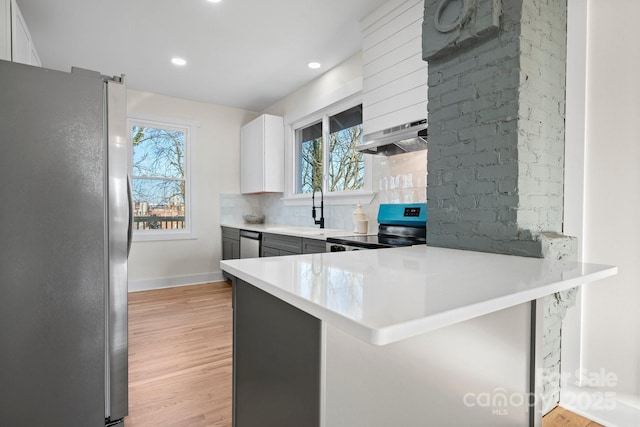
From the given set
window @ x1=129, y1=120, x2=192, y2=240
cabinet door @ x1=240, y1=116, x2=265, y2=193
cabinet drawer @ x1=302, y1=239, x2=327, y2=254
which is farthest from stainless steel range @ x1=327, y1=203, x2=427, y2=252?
window @ x1=129, y1=120, x2=192, y2=240

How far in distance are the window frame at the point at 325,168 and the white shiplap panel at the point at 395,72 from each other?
64cm

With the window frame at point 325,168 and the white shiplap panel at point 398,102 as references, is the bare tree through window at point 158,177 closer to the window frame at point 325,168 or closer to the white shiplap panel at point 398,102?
the window frame at point 325,168

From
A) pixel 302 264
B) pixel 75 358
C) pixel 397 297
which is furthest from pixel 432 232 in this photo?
pixel 75 358

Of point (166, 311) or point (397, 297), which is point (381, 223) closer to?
point (397, 297)

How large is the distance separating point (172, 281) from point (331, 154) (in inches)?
109

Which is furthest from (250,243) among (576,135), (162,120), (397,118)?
(576,135)

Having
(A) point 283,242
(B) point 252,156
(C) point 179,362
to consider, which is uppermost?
(B) point 252,156

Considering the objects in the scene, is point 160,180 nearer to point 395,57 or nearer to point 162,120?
point 162,120

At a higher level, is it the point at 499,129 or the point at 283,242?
the point at 499,129

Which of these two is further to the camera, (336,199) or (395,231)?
(336,199)

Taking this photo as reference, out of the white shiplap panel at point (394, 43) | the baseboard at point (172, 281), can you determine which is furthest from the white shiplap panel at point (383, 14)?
the baseboard at point (172, 281)

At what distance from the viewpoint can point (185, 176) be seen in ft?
15.1

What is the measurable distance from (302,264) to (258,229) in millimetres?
2686

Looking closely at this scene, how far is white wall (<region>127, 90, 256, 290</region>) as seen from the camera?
429 cm
